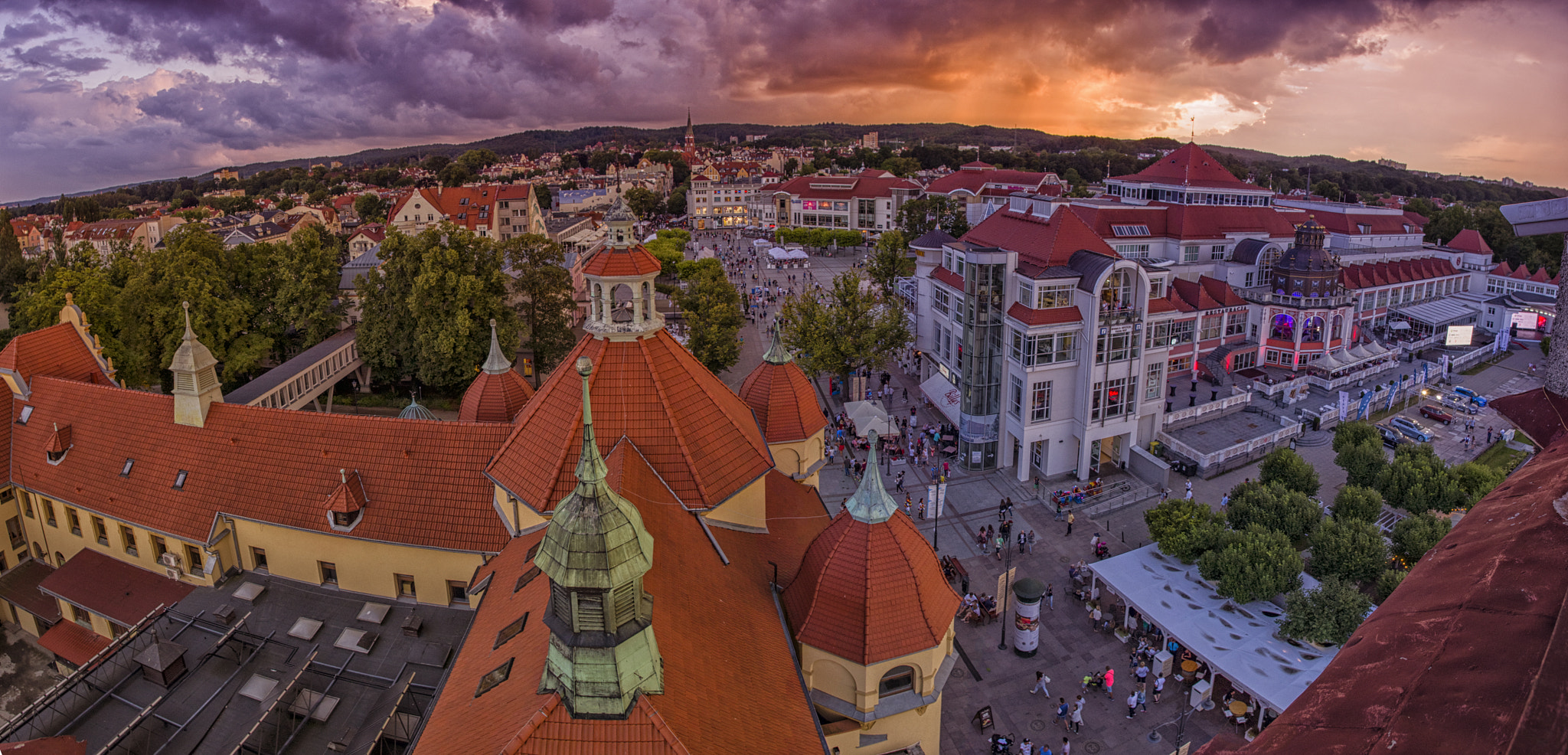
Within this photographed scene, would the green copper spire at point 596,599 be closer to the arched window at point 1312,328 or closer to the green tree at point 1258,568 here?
the green tree at point 1258,568

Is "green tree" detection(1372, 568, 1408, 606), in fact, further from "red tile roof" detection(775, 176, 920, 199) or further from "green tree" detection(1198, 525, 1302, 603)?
"red tile roof" detection(775, 176, 920, 199)

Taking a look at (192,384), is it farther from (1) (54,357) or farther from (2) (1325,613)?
(2) (1325,613)

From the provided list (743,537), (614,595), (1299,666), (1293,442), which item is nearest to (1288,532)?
(1299,666)

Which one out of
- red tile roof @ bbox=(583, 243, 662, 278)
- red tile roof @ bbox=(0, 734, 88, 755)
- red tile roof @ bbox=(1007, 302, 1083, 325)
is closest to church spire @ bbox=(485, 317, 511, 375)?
red tile roof @ bbox=(583, 243, 662, 278)

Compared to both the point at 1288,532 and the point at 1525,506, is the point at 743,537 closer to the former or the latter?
the point at 1525,506

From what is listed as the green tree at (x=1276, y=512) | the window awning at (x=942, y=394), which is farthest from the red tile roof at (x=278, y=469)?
the window awning at (x=942, y=394)
